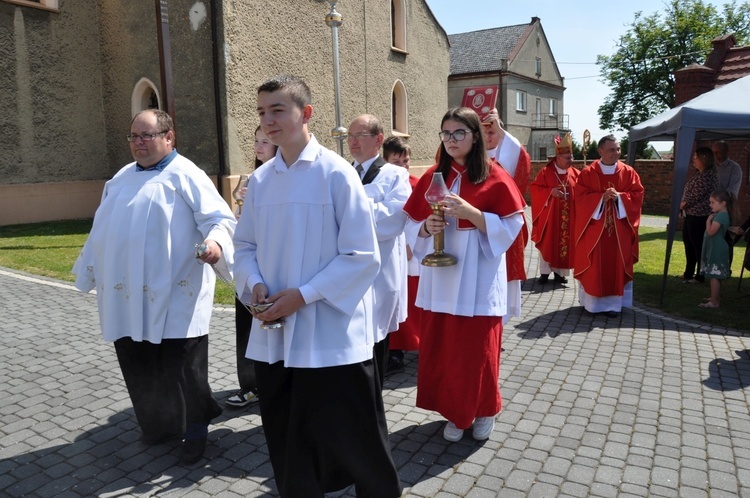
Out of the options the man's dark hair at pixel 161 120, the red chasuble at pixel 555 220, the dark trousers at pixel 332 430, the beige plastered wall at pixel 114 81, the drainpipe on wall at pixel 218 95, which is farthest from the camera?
the beige plastered wall at pixel 114 81

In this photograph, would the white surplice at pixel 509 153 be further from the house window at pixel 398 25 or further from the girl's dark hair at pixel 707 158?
the house window at pixel 398 25

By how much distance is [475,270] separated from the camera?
12.0 ft

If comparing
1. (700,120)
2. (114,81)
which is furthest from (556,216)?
(114,81)

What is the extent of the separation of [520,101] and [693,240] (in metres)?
32.8

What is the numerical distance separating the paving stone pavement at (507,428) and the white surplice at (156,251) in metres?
0.82

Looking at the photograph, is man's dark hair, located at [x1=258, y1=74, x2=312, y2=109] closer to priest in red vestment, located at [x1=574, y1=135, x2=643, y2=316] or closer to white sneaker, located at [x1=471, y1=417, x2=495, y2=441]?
white sneaker, located at [x1=471, y1=417, x2=495, y2=441]

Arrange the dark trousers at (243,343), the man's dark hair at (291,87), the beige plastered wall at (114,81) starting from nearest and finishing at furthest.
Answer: the man's dark hair at (291,87)
the dark trousers at (243,343)
the beige plastered wall at (114,81)

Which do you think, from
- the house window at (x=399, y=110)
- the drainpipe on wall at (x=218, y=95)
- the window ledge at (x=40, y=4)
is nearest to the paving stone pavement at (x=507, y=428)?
the drainpipe on wall at (x=218, y=95)

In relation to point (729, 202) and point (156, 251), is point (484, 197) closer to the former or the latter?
point (156, 251)

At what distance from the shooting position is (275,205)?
263 cm

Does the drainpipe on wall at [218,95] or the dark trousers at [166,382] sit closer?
the dark trousers at [166,382]

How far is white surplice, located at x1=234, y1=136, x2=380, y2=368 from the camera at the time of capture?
8.36 ft

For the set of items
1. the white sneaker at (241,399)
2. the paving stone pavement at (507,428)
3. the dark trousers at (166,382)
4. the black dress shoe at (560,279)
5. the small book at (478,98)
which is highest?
the small book at (478,98)

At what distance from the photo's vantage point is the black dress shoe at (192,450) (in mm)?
3557
